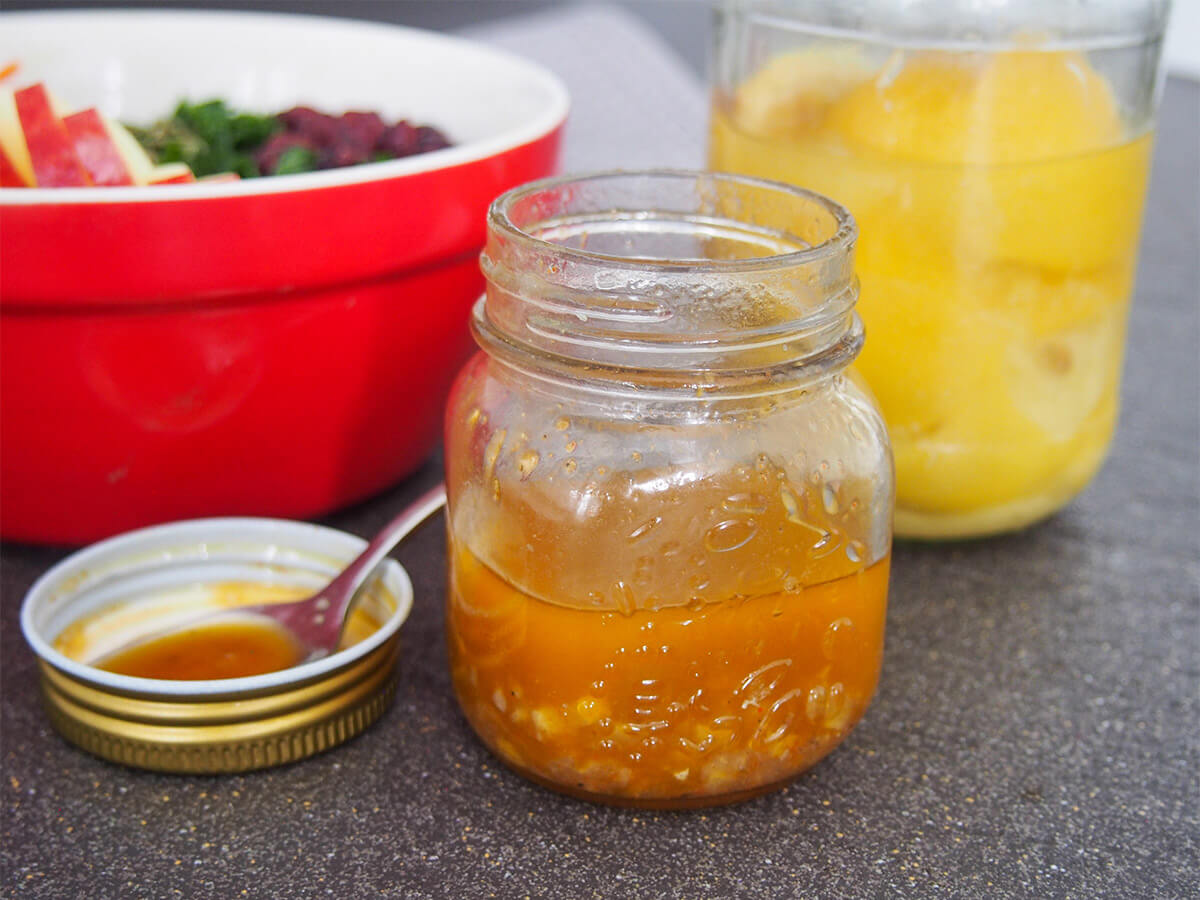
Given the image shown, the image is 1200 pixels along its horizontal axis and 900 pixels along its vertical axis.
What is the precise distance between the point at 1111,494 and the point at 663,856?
0.53 m

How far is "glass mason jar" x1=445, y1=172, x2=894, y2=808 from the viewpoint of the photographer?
1.86 ft

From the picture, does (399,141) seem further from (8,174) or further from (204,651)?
(204,651)

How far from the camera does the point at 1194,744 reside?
27.0 inches

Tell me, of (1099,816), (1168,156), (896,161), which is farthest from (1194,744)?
(1168,156)

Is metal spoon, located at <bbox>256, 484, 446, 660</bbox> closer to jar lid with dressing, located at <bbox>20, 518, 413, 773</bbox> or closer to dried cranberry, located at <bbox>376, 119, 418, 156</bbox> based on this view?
jar lid with dressing, located at <bbox>20, 518, 413, 773</bbox>

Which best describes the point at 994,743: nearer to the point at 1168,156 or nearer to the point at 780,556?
the point at 780,556

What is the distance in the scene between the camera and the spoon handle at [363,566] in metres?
0.69

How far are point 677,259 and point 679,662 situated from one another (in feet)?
0.60

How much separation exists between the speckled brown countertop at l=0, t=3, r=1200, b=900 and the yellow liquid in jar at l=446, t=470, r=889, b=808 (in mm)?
32

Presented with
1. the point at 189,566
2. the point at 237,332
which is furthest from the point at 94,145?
the point at 189,566

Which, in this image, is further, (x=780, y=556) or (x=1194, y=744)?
(x=1194, y=744)

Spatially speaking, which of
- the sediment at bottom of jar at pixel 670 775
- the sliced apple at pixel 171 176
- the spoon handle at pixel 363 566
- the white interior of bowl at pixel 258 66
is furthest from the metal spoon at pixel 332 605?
the white interior of bowl at pixel 258 66

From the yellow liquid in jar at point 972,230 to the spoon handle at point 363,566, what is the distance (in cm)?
28

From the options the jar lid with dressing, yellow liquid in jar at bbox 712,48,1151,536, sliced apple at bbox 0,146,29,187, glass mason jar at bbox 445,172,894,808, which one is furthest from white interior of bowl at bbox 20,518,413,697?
yellow liquid in jar at bbox 712,48,1151,536
